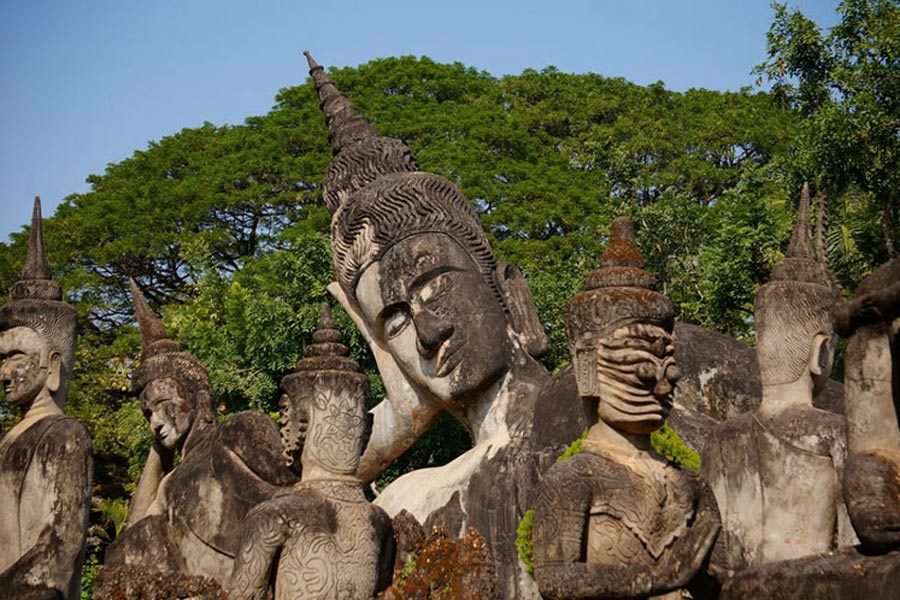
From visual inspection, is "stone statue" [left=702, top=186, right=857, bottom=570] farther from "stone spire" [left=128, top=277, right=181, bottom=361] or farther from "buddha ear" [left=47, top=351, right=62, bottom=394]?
"stone spire" [left=128, top=277, right=181, bottom=361]

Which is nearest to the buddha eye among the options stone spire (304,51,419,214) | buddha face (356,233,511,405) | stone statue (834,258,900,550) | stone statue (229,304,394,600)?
buddha face (356,233,511,405)

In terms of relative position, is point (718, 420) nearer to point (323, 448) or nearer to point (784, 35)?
point (323, 448)

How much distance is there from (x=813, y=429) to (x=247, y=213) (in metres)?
23.8

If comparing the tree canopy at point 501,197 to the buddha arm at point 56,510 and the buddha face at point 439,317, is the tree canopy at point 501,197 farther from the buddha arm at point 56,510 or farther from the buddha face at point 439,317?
the buddha arm at point 56,510

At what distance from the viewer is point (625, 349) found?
7.41m

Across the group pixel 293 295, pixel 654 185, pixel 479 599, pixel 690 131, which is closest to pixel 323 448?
pixel 479 599

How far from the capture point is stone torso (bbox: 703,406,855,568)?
28.1 ft

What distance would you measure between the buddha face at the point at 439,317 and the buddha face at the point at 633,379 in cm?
533

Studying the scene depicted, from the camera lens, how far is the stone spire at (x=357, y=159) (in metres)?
14.5

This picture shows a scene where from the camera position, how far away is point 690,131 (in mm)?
33281

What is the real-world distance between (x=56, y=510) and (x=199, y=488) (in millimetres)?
2054

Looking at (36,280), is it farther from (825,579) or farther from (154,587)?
(825,579)

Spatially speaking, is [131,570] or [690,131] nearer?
[131,570]

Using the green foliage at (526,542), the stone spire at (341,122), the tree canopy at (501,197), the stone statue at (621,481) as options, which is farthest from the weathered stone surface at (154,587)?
the tree canopy at (501,197)
